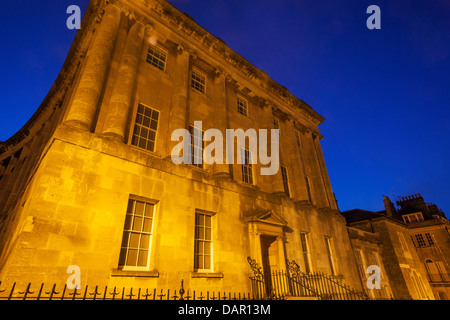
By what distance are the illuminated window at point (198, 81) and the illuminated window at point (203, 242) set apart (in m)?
7.84

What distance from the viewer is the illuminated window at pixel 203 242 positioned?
362 inches

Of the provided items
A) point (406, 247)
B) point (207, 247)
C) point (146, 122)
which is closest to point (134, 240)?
point (207, 247)

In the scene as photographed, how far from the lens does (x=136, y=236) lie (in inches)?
311


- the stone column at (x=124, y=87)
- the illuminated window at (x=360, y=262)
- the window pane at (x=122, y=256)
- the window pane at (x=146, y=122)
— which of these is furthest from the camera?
the illuminated window at (x=360, y=262)

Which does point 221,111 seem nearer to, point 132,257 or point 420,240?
point 132,257

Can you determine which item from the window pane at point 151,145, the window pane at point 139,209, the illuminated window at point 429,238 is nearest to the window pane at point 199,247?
the window pane at point 139,209

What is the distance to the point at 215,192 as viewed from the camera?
10.5 metres

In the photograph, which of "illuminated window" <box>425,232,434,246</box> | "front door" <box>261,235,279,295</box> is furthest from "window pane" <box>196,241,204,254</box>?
"illuminated window" <box>425,232,434,246</box>

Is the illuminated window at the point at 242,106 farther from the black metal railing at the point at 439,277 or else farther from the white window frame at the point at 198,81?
the black metal railing at the point at 439,277

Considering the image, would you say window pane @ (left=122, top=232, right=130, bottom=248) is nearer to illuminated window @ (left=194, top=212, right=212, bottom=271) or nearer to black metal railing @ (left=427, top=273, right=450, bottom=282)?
illuminated window @ (left=194, top=212, right=212, bottom=271)

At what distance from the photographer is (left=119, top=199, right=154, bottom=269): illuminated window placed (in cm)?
752

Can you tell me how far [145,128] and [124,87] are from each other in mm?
1871
